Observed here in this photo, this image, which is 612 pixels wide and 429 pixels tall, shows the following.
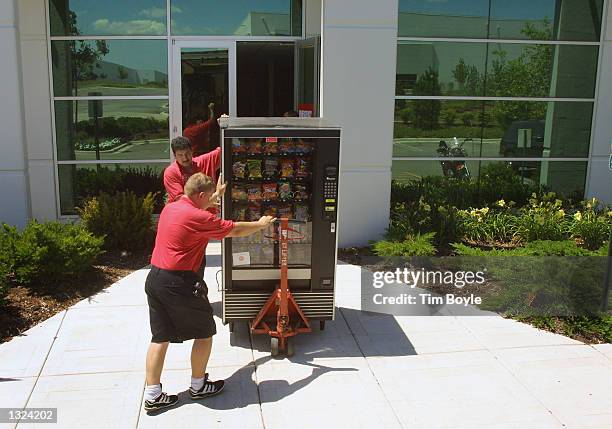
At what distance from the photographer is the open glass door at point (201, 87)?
9398 mm

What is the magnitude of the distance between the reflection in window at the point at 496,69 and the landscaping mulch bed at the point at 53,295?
203 inches

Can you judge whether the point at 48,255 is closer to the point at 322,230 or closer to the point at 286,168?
the point at 286,168

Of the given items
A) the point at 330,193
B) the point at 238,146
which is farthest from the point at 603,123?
the point at 238,146

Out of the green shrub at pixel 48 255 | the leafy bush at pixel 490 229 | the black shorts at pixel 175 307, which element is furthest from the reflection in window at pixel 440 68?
the black shorts at pixel 175 307

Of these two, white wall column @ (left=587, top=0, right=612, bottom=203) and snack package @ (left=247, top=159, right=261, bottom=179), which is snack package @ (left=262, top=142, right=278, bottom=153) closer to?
snack package @ (left=247, top=159, right=261, bottom=179)

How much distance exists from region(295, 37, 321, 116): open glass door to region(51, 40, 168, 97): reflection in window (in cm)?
→ 209

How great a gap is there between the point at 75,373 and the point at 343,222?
14.6 ft

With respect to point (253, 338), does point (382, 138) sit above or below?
above

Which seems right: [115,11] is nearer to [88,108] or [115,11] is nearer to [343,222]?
[88,108]

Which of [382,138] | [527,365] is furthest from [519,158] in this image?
[527,365]

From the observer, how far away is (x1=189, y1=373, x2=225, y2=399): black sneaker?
15.2ft

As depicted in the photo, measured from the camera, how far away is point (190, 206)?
4504 millimetres

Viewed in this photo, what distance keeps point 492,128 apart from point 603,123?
6.04 ft

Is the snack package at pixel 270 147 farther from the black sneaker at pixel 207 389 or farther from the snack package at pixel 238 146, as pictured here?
the black sneaker at pixel 207 389
